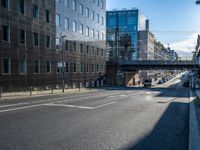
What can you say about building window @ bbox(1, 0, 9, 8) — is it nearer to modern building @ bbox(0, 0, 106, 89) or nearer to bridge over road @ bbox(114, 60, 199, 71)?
modern building @ bbox(0, 0, 106, 89)

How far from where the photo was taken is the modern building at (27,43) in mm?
32844

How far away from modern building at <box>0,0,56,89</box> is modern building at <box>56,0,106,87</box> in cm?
257

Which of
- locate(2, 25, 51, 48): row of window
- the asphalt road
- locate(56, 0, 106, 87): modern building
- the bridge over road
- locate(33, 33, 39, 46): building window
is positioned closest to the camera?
the asphalt road

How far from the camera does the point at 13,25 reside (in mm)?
33875

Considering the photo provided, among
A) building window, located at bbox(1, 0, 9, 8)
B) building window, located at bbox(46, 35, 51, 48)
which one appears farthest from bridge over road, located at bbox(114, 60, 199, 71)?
building window, located at bbox(1, 0, 9, 8)

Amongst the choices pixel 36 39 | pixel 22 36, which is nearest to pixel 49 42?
pixel 36 39

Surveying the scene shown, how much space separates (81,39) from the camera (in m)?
55.1

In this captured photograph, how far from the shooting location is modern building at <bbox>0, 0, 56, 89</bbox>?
32844 mm

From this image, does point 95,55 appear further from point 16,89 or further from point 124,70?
point 16,89

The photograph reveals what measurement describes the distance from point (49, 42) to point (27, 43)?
6.32 meters

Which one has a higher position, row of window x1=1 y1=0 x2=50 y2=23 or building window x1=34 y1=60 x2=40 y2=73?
row of window x1=1 y1=0 x2=50 y2=23

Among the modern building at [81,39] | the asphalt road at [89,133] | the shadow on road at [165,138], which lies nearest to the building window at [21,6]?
the modern building at [81,39]

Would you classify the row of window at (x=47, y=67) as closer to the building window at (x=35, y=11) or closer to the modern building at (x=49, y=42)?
the modern building at (x=49, y=42)

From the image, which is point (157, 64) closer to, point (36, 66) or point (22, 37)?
point (36, 66)
